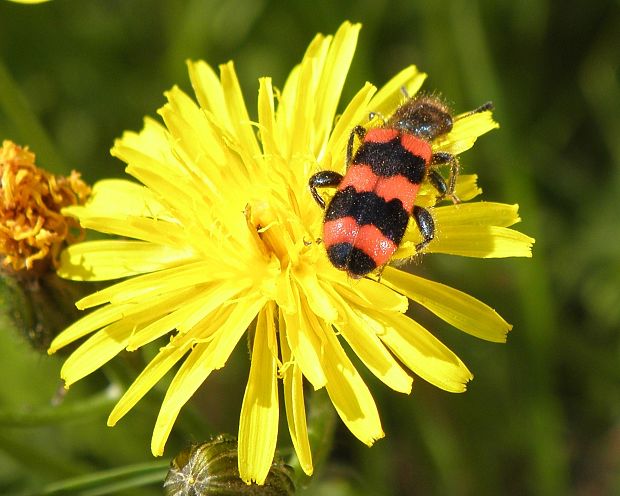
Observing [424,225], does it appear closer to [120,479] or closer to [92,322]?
[92,322]

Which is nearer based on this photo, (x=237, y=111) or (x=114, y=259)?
(x=114, y=259)

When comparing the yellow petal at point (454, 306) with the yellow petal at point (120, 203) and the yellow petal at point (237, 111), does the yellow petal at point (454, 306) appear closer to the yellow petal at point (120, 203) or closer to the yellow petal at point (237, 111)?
the yellow petal at point (237, 111)

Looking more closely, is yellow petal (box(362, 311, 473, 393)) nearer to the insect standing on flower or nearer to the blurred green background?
the insect standing on flower

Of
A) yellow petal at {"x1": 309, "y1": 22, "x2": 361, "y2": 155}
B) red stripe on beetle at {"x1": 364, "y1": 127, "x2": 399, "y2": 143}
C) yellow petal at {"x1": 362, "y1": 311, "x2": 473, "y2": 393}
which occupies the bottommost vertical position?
yellow petal at {"x1": 362, "y1": 311, "x2": 473, "y2": 393}

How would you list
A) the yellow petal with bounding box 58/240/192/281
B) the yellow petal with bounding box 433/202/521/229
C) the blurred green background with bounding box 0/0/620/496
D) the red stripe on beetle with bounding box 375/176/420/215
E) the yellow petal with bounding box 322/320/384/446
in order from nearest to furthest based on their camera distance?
the yellow petal with bounding box 322/320/384/446, the red stripe on beetle with bounding box 375/176/420/215, the yellow petal with bounding box 433/202/521/229, the yellow petal with bounding box 58/240/192/281, the blurred green background with bounding box 0/0/620/496

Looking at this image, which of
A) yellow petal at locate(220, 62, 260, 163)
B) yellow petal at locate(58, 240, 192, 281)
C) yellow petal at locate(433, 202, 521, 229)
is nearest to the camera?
yellow petal at locate(433, 202, 521, 229)

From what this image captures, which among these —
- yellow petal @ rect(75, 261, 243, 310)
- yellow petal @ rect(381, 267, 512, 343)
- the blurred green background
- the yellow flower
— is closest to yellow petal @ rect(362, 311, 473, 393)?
the yellow flower

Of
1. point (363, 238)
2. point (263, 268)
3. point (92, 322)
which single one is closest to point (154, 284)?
point (92, 322)
